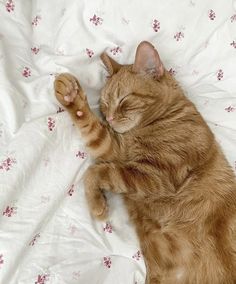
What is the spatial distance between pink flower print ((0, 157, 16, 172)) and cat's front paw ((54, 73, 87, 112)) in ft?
0.94

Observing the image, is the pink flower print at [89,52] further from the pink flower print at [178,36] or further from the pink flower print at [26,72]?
the pink flower print at [178,36]

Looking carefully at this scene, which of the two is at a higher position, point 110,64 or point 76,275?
point 110,64

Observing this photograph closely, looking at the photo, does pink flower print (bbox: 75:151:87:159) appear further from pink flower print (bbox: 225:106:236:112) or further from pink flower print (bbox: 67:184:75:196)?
pink flower print (bbox: 225:106:236:112)

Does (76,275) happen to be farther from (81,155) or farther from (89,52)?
(89,52)

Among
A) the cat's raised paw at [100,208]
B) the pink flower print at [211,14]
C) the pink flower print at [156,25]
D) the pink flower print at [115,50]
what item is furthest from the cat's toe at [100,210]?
the pink flower print at [211,14]

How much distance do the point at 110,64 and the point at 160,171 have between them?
0.47 meters

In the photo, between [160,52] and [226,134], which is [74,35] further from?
[226,134]

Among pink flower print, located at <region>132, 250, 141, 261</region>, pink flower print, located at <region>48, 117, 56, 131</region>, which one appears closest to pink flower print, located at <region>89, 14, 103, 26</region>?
pink flower print, located at <region>48, 117, 56, 131</region>

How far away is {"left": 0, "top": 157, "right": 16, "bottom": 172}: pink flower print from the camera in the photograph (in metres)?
1.44

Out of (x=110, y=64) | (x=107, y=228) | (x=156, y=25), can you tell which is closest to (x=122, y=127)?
(x=110, y=64)

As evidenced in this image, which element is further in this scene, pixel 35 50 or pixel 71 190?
pixel 35 50

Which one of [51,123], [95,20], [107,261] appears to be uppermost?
[95,20]

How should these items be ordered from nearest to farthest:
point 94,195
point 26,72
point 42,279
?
point 42,279
point 94,195
point 26,72

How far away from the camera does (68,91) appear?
1.56m
